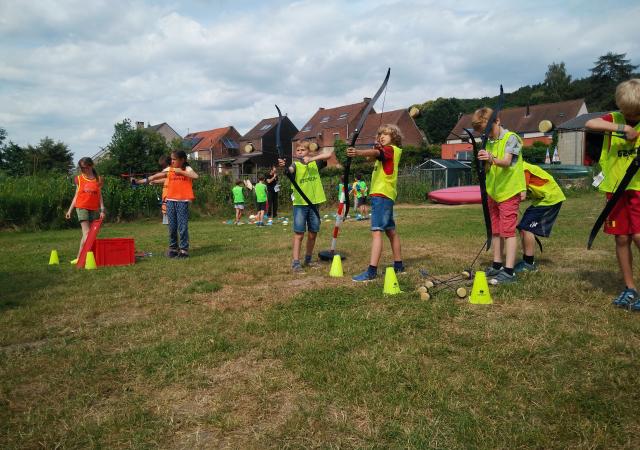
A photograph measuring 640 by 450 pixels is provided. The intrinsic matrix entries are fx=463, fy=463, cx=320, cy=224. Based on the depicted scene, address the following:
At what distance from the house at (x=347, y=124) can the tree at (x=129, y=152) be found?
64.1ft

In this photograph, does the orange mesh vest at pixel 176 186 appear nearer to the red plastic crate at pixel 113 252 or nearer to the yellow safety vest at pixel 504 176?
the red plastic crate at pixel 113 252

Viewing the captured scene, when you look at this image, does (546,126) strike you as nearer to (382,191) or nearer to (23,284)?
(382,191)

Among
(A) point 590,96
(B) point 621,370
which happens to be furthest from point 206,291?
(A) point 590,96

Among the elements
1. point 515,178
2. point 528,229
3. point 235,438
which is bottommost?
point 235,438

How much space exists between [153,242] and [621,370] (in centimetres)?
1152

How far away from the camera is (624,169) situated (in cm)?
463

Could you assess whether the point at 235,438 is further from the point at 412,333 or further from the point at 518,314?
the point at 518,314

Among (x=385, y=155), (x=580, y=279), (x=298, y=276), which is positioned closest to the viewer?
(x=580, y=279)

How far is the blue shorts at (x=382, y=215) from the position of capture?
20.6 feet

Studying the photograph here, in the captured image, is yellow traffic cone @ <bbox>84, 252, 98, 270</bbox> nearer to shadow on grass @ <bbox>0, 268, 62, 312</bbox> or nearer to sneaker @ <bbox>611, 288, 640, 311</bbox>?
shadow on grass @ <bbox>0, 268, 62, 312</bbox>

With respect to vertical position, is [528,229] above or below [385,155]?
below

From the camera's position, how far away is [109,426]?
2.75m

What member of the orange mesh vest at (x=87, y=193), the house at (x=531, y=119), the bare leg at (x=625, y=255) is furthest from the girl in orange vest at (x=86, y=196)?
the house at (x=531, y=119)

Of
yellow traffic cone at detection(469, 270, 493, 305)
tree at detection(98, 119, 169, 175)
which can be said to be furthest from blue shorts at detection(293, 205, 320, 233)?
tree at detection(98, 119, 169, 175)
